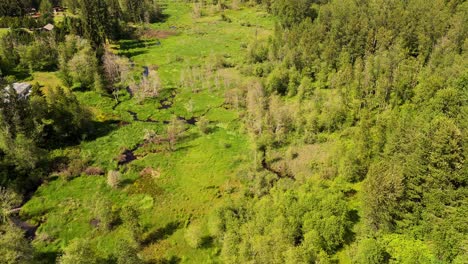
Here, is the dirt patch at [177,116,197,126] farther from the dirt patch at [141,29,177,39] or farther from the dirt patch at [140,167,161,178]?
the dirt patch at [141,29,177,39]

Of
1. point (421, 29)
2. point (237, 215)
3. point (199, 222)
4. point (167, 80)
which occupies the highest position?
point (421, 29)

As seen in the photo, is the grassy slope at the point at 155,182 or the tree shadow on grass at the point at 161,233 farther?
the grassy slope at the point at 155,182

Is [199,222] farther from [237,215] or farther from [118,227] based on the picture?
[118,227]

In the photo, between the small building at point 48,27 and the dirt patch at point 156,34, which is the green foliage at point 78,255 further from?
the dirt patch at point 156,34

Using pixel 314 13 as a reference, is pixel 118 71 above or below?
below

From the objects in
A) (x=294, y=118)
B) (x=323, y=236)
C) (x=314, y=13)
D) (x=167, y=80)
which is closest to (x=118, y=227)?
(x=323, y=236)

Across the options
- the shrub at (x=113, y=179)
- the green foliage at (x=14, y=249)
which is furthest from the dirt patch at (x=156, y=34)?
the green foliage at (x=14, y=249)

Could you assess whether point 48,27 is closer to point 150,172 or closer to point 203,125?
point 203,125

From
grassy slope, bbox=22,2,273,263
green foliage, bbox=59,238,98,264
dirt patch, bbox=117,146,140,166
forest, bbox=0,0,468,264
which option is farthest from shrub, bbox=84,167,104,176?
green foliage, bbox=59,238,98,264
